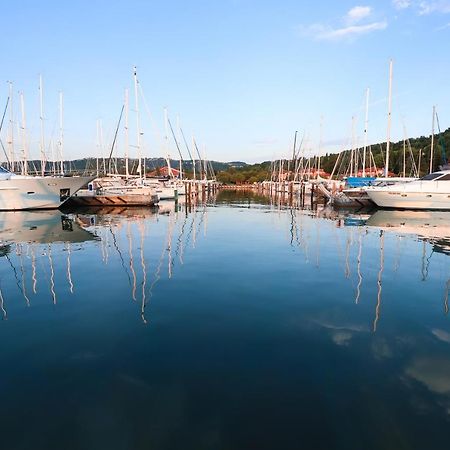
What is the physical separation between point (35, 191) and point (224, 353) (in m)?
29.9

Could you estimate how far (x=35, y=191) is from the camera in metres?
30.8

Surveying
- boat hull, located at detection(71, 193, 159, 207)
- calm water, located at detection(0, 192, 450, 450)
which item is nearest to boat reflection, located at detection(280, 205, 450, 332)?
calm water, located at detection(0, 192, 450, 450)

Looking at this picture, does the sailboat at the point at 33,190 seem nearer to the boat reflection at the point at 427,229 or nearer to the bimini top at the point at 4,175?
the bimini top at the point at 4,175

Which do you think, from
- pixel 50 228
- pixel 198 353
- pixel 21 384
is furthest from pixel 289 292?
pixel 50 228

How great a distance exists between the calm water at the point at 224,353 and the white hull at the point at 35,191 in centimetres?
2034

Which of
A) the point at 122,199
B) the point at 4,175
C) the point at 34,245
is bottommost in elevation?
the point at 34,245

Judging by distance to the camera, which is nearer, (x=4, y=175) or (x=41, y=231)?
(x=41, y=231)

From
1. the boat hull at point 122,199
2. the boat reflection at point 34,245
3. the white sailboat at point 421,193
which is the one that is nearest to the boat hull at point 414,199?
the white sailboat at point 421,193

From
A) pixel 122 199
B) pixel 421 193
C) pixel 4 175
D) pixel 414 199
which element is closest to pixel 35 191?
pixel 4 175

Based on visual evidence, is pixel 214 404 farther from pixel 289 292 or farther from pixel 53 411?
pixel 289 292

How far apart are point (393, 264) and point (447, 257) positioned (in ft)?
8.28

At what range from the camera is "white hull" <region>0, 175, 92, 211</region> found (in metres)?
29.9

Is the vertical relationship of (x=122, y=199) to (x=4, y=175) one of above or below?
below

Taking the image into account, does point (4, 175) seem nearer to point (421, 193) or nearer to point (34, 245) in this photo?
point (34, 245)
